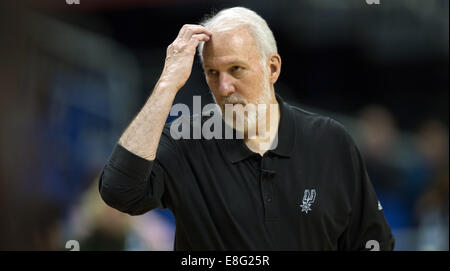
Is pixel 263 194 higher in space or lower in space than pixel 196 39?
lower

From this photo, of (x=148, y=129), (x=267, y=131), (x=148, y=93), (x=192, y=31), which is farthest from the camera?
(x=148, y=93)

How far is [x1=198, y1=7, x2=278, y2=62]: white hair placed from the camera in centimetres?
145

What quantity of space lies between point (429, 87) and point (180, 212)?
1832mm

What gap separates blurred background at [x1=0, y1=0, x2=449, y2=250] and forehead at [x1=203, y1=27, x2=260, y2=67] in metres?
0.63

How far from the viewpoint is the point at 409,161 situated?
2523 mm

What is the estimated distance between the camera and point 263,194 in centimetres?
138

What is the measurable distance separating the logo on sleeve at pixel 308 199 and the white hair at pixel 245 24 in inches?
16.3

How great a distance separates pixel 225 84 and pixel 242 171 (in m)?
0.25

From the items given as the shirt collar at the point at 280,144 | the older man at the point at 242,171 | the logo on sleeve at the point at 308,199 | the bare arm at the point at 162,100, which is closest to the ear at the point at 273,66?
the older man at the point at 242,171

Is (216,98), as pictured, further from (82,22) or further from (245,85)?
(82,22)

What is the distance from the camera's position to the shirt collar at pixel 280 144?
143 cm

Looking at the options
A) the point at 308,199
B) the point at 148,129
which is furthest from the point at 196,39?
the point at 308,199

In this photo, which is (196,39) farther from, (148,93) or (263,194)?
(148,93)

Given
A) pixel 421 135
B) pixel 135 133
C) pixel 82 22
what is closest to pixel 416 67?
pixel 421 135
